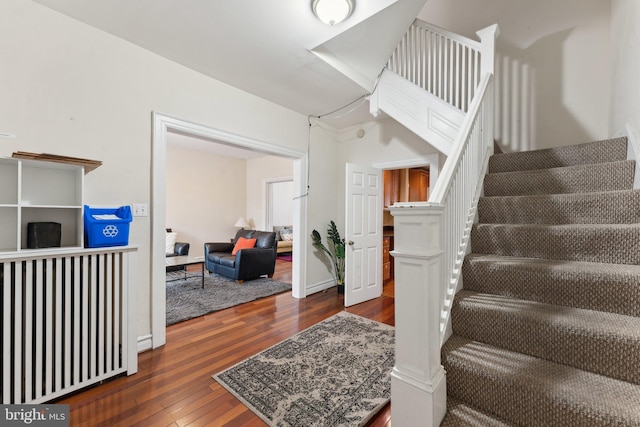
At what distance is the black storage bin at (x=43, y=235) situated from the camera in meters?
1.70

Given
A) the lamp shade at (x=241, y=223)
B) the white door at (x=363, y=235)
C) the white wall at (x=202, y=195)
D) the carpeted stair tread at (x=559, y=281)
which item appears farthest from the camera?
the lamp shade at (x=241, y=223)

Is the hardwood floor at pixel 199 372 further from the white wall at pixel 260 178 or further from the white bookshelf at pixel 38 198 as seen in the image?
the white wall at pixel 260 178

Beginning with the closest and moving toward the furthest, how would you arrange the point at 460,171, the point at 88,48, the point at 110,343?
the point at 460,171 → the point at 110,343 → the point at 88,48

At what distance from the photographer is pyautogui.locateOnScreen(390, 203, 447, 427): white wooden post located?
115 cm

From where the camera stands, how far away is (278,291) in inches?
158

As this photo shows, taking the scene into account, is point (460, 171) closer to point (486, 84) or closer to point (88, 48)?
point (486, 84)

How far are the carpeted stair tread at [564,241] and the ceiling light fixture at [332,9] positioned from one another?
1.82m

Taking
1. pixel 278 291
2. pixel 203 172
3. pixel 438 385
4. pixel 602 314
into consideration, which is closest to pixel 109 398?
pixel 438 385

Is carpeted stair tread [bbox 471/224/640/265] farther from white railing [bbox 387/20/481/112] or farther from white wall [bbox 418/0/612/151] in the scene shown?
white wall [bbox 418/0/612/151]

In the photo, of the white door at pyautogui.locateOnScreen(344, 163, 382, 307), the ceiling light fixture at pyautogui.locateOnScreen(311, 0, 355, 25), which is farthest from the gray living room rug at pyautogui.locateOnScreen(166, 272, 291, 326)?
the ceiling light fixture at pyautogui.locateOnScreen(311, 0, 355, 25)

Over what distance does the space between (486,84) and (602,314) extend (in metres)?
1.76

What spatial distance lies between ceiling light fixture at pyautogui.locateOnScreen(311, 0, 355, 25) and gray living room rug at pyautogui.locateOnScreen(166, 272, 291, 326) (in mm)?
3160

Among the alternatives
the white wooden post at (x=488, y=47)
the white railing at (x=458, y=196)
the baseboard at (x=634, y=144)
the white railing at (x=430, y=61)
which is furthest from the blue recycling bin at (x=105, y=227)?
the baseboard at (x=634, y=144)

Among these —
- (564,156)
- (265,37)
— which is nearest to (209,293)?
(265,37)
